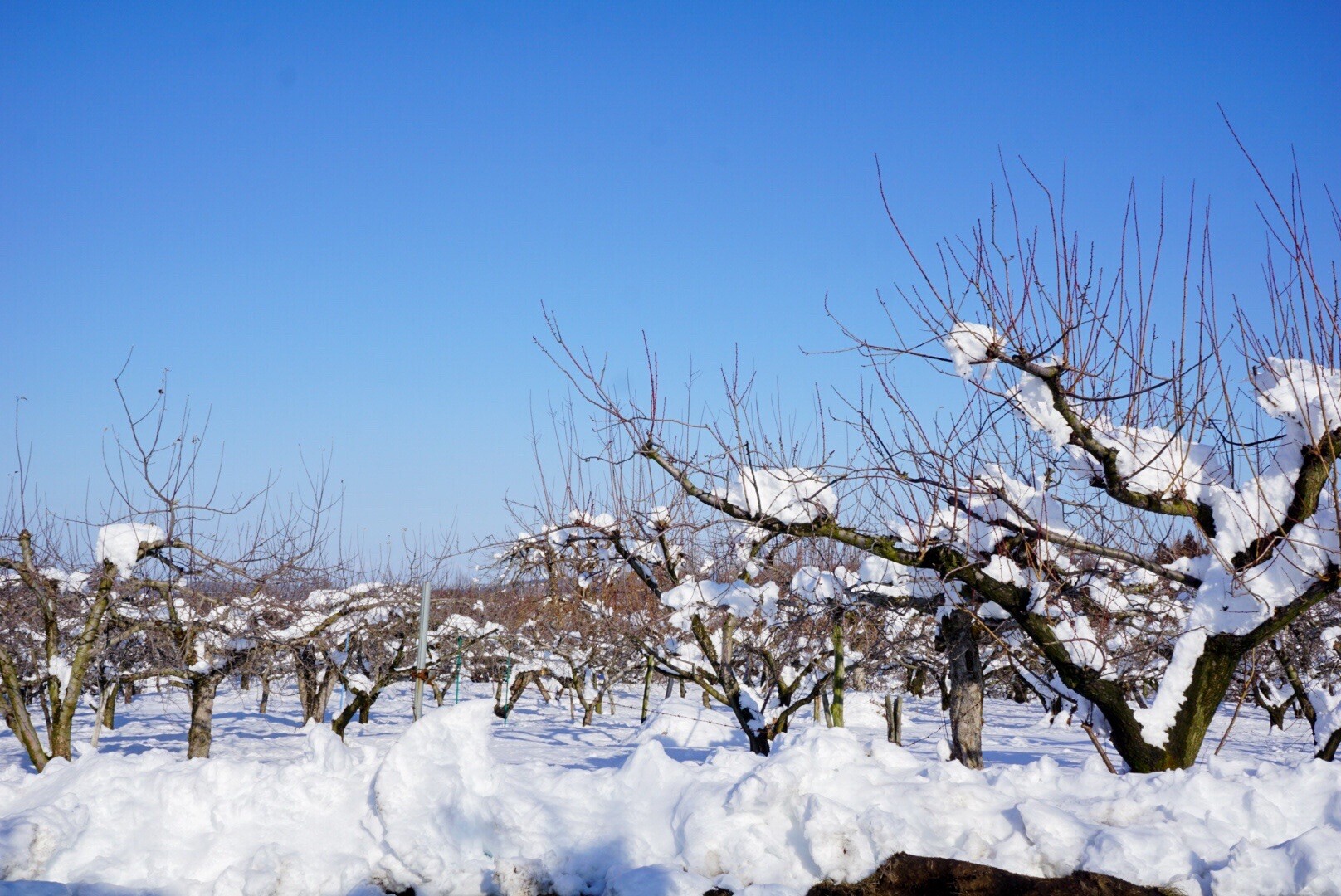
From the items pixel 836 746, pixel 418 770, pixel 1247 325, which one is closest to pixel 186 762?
pixel 418 770

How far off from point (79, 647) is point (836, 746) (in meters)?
6.78

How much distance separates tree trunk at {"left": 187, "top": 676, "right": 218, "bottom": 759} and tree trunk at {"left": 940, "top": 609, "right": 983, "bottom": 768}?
9.57m

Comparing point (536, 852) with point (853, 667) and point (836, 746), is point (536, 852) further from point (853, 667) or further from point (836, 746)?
point (853, 667)

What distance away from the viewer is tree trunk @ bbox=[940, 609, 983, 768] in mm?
8148

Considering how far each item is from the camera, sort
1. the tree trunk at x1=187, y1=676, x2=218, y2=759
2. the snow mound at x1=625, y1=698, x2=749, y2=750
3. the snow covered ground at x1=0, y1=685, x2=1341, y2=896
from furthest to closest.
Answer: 1. the tree trunk at x1=187, y1=676, x2=218, y2=759
2. the snow mound at x1=625, y1=698, x2=749, y2=750
3. the snow covered ground at x1=0, y1=685, x2=1341, y2=896

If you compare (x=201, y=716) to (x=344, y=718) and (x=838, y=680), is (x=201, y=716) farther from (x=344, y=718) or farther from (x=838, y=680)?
(x=838, y=680)

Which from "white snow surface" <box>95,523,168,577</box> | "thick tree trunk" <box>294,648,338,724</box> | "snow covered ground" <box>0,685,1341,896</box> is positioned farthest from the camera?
"thick tree trunk" <box>294,648,338,724</box>

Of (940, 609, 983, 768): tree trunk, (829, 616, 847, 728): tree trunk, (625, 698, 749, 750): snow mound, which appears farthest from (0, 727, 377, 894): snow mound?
(829, 616, 847, 728): tree trunk

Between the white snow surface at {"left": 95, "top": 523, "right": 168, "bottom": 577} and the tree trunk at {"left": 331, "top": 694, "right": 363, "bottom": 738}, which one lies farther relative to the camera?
the tree trunk at {"left": 331, "top": 694, "right": 363, "bottom": 738}

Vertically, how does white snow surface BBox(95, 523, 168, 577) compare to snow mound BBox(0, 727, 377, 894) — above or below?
above

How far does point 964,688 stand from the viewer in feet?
27.5

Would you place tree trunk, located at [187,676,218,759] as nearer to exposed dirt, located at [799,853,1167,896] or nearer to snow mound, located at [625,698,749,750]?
snow mound, located at [625,698,749,750]

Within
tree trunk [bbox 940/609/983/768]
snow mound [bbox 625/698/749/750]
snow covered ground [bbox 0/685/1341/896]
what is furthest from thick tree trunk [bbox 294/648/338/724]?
snow covered ground [bbox 0/685/1341/896]

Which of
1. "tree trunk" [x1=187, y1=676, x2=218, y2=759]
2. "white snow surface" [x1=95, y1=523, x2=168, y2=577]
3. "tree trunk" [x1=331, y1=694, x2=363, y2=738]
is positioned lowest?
"tree trunk" [x1=331, y1=694, x2=363, y2=738]
